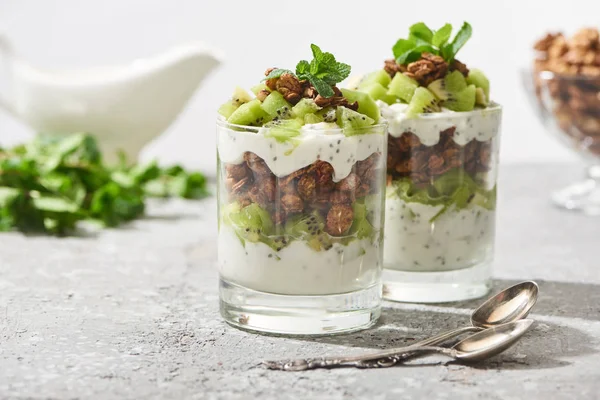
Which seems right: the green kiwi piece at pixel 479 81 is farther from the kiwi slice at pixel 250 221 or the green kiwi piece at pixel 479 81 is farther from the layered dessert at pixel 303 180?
the kiwi slice at pixel 250 221

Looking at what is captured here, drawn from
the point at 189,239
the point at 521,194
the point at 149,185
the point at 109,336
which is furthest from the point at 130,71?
the point at 109,336

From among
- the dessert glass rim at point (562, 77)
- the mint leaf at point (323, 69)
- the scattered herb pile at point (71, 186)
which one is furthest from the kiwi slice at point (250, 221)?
the dessert glass rim at point (562, 77)

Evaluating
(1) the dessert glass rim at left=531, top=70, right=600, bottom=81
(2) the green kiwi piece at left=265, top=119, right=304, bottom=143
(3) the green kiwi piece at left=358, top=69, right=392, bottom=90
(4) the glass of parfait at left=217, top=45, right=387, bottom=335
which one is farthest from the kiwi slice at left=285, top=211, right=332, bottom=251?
(1) the dessert glass rim at left=531, top=70, right=600, bottom=81

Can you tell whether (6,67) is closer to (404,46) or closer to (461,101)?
(404,46)

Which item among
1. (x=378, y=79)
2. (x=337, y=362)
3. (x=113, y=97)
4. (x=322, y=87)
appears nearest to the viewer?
(x=337, y=362)

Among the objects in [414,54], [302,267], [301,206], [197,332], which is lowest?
[197,332]

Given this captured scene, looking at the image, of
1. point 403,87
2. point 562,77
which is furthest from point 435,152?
point 562,77

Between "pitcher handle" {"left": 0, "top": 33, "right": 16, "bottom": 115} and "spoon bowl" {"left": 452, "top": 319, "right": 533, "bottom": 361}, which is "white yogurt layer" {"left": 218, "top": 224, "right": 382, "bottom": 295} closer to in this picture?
"spoon bowl" {"left": 452, "top": 319, "right": 533, "bottom": 361}
